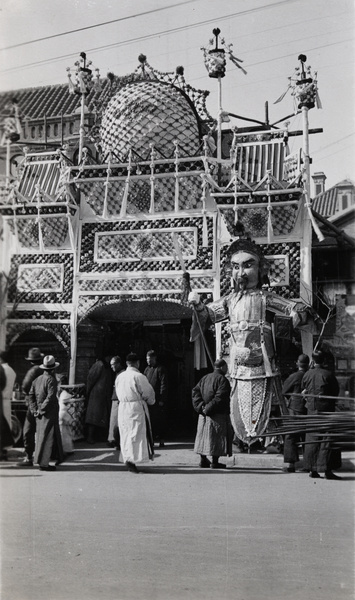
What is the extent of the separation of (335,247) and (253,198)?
2400 mm

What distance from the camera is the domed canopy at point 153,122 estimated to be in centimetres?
1288

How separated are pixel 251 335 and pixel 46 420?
3098 mm

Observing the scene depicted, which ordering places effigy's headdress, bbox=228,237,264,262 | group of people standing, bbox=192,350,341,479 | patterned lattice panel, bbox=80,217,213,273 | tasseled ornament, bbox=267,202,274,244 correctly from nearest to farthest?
group of people standing, bbox=192,350,341,479 < effigy's headdress, bbox=228,237,264,262 < tasseled ornament, bbox=267,202,274,244 < patterned lattice panel, bbox=80,217,213,273

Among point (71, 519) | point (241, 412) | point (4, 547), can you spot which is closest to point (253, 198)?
point (241, 412)

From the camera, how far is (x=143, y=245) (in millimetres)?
12438

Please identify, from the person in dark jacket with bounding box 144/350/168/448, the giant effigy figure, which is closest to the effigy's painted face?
the giant effigy figure

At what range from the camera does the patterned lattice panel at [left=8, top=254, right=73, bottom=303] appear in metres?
12.8

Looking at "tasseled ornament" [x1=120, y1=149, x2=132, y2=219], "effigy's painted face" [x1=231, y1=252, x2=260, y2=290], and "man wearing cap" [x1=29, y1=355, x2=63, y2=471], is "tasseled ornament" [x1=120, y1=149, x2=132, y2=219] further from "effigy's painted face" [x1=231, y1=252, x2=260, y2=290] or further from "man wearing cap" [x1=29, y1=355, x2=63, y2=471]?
"man wearing cap" [x1=29, y1=355, x2=63, y2=471]

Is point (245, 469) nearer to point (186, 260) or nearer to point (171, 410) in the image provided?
point (186, 260)

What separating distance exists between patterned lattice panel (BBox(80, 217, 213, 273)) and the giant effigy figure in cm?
124

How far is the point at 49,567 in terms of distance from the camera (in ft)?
17.3

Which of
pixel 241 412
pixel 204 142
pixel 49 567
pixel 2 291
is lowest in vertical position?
pixel 49 567

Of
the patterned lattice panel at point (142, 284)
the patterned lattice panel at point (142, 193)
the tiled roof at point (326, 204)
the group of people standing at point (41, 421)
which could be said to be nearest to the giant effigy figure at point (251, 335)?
the patterned lattice panel at point (142, 284)

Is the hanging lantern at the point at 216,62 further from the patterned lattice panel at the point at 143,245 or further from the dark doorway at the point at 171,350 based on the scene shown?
the dark doorway at the point at 171,350
